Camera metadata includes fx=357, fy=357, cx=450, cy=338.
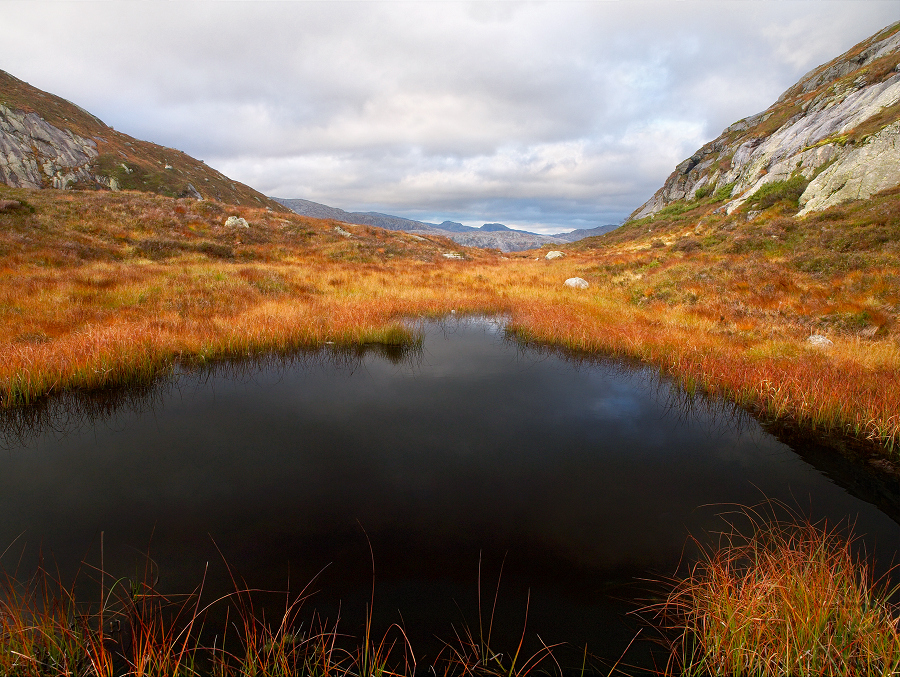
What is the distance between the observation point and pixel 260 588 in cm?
317

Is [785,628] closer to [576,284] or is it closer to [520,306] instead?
[520,306]

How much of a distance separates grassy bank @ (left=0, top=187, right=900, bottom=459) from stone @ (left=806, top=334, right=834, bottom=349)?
0.16 meters

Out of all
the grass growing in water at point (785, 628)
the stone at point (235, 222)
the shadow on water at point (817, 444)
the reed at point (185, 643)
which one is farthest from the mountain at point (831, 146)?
the stone at point (235, 222)

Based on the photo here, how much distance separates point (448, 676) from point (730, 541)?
3.03 metres

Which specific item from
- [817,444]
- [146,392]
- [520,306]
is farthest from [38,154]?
[817,444]

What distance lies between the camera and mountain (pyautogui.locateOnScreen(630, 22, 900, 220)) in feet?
64.0

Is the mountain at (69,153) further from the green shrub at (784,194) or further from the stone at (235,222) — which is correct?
the green shrub at (784,194)

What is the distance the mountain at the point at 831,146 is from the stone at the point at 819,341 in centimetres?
1712

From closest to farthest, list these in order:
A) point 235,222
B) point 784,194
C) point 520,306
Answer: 1. point 520,306
2. point 784,194
3. point 235,222

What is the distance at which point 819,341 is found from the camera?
873 centimetres

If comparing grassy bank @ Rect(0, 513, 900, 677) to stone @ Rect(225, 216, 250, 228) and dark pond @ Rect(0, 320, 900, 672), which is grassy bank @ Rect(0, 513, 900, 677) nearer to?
dark pond @ Rect(0, 320, 900, 672)

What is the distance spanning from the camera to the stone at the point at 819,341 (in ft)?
27.9

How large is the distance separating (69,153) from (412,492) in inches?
2860

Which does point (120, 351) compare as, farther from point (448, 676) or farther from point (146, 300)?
point (448, 676)
